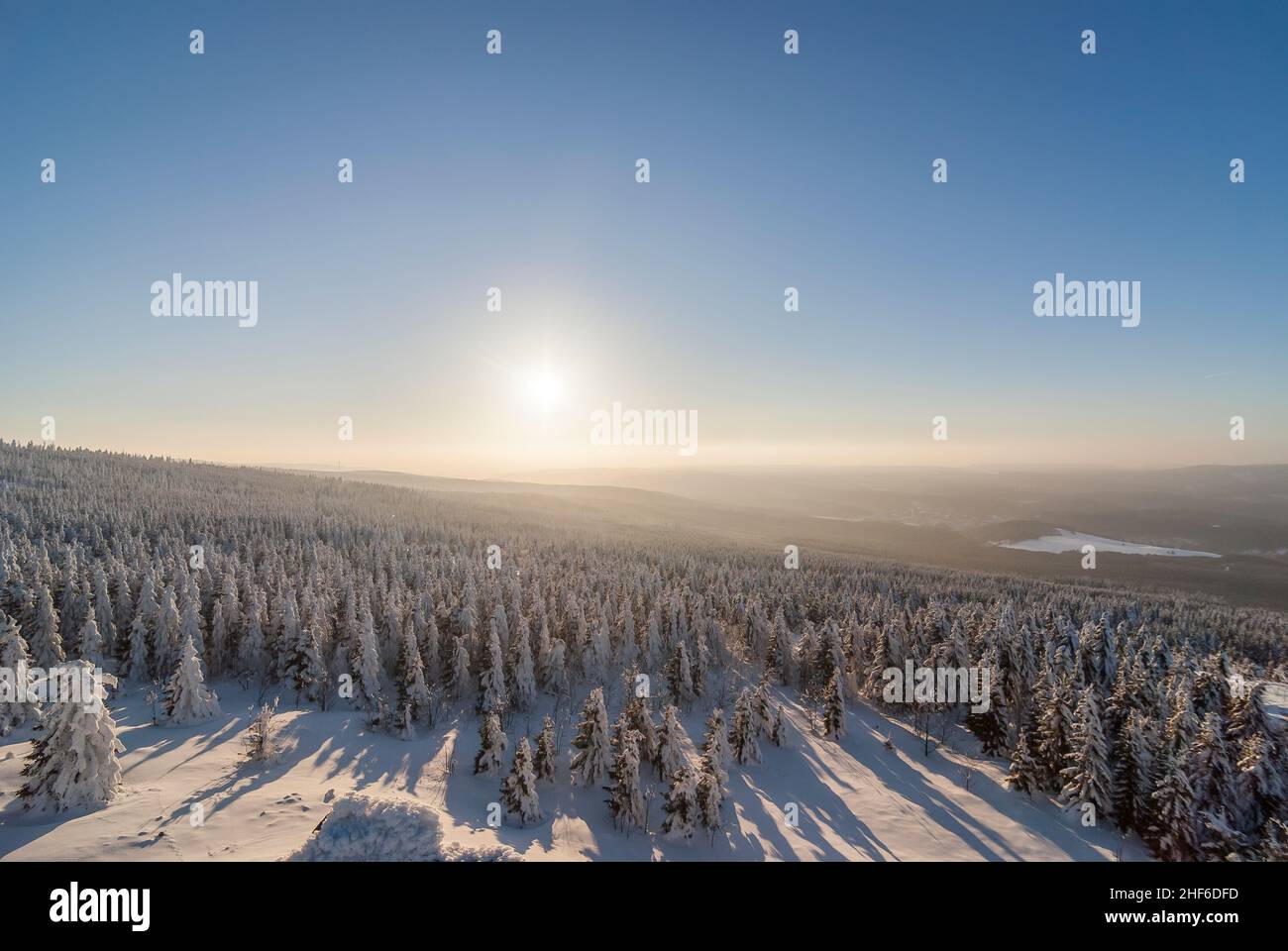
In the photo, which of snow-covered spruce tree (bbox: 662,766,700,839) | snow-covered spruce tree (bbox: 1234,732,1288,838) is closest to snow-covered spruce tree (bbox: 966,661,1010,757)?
snow-covered spruce tree (bbox: 1234,732,1288,838)

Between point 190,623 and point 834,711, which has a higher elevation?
point 190,623

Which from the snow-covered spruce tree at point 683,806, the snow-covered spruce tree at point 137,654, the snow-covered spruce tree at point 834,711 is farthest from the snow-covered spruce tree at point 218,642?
the snow-covered spruce tree at point 834,711

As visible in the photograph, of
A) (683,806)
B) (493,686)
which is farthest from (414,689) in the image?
(683,806)

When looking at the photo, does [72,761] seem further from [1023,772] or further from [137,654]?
[1023,772]

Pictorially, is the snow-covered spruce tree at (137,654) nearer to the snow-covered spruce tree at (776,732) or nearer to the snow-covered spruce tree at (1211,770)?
the snow-covered spruce tree at (776,732)

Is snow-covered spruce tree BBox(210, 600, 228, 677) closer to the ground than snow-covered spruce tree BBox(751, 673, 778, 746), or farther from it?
farther from it

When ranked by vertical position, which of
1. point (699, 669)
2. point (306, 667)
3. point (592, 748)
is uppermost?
point (306, 667)
